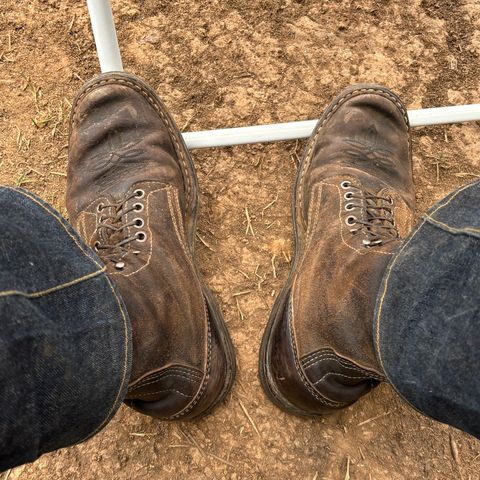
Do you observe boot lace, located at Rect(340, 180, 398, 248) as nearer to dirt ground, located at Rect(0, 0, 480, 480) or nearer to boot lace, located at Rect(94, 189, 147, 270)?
dirt ground, located at Rect(0, 0, 480, 480)

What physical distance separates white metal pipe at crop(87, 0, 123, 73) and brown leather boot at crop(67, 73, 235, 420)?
3 centimetres

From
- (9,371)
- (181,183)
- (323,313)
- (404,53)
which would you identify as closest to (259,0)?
(404,53)

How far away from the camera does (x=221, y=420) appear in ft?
3.37

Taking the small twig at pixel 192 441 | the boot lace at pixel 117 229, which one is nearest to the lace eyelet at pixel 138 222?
the boot lace at pixel 117 229

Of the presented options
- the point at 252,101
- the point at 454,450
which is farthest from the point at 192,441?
the point at 252,101

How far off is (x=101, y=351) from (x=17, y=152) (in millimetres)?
746

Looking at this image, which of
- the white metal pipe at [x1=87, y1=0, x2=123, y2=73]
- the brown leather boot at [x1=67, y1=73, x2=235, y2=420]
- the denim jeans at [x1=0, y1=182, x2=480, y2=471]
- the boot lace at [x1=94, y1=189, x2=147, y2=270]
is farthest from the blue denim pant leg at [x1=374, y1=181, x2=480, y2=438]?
the white metal pipe at [x1=87, y1=0, x2=123, y2=73]

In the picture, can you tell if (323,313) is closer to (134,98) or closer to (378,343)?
(378,343)

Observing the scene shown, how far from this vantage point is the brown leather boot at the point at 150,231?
0.84m

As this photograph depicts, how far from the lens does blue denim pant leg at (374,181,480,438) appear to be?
55 cm

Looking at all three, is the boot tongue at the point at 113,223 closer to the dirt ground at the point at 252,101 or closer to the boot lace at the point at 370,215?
the dirt ground at the point at 252,101

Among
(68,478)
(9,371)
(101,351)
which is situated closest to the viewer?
(9,371)

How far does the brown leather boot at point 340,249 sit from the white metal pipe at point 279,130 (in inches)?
1.4

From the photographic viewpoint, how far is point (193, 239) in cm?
107
